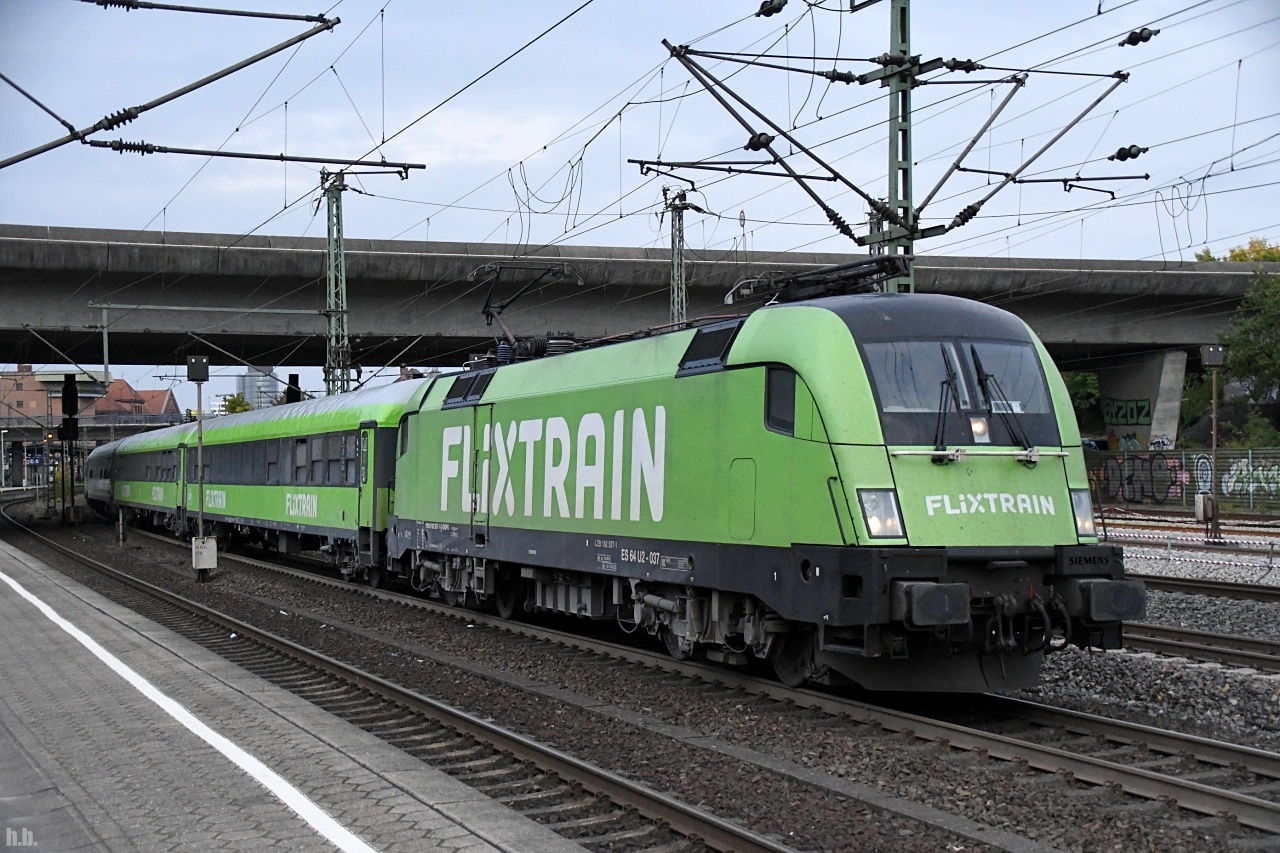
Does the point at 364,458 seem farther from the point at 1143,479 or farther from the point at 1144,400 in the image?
the point at 1144,400

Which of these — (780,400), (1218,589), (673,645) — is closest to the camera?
(780,400)

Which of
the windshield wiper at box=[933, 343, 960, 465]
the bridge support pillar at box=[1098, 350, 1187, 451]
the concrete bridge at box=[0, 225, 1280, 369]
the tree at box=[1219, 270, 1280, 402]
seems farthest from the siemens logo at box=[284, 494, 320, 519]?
the tree at box=[1219, 270, 1280, 402]

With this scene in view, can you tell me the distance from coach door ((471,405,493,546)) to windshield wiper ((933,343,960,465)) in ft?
24.2

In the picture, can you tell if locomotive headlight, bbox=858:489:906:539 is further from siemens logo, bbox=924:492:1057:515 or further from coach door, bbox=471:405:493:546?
coach door, bbox=471:405:493:546

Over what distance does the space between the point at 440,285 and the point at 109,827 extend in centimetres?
3127

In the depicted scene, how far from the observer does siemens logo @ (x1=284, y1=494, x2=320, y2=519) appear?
80.4 ft

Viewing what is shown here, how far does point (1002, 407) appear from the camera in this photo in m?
10.0

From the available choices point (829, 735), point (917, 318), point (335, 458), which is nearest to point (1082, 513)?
point (917, 318)

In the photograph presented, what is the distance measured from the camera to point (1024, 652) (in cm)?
984

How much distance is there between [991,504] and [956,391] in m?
0.96

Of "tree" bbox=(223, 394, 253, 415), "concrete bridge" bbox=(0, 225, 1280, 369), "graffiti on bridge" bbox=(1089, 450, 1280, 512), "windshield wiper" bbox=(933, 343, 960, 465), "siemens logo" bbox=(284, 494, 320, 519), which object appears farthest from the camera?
"tree" bbox=(223, 394, 253, 415)

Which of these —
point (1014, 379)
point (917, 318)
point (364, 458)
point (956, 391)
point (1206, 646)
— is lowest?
point (1206, 646)

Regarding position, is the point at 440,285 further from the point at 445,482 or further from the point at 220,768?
the point at 220,768

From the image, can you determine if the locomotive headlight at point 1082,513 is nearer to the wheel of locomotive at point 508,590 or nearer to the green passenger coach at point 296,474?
the wheel of locomotive at point 508,590
